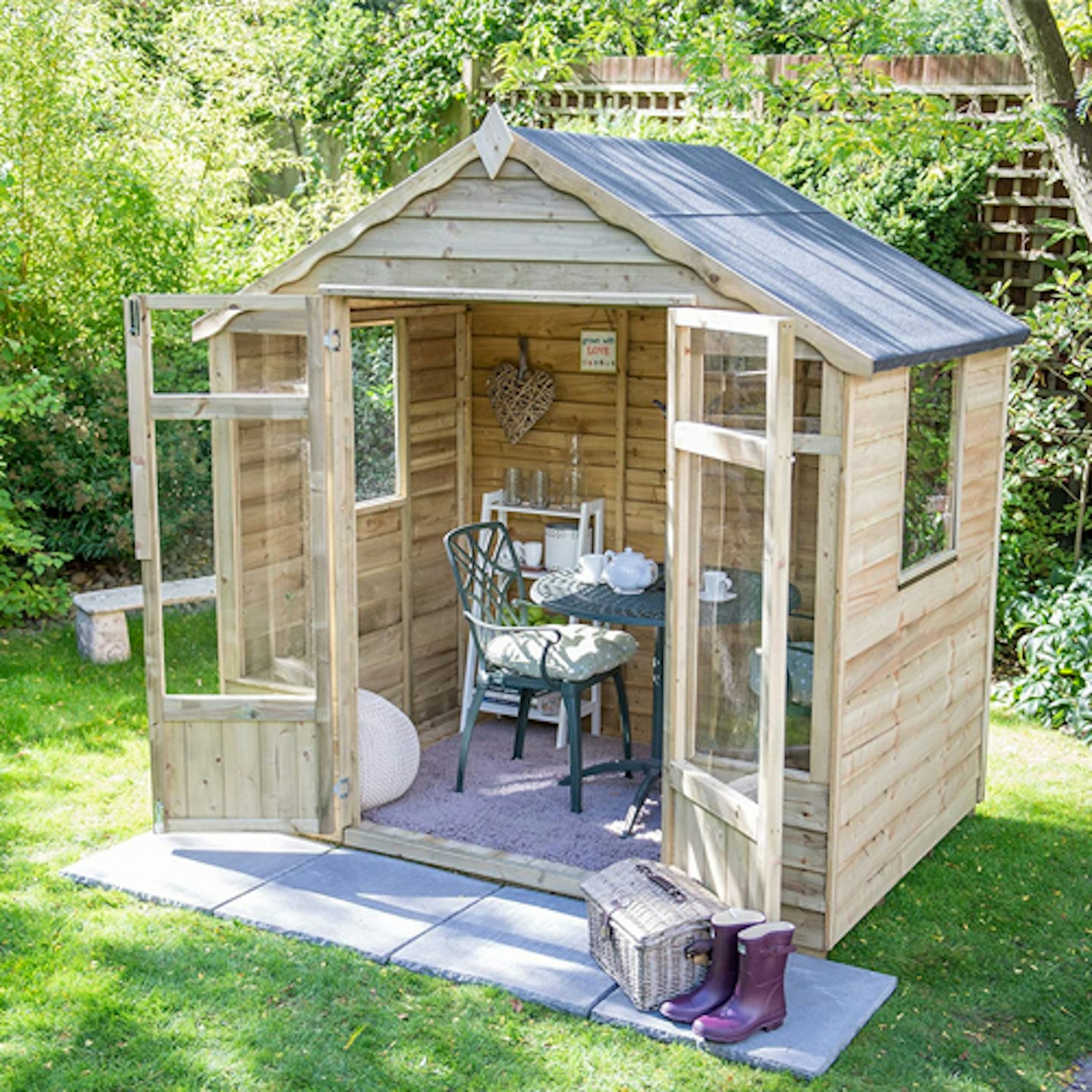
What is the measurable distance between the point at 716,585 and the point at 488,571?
2.19 metres

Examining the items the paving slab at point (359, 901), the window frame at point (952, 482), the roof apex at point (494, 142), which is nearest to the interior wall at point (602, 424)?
the window frame at point (952, 482)

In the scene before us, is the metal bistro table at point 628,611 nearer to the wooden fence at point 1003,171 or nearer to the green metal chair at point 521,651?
the green metal chair at point 521,651

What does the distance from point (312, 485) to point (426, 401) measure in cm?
152

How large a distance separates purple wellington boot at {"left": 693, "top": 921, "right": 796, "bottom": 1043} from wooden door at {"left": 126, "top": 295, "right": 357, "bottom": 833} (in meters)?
1.93

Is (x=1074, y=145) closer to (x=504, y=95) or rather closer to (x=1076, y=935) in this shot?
(x=1076, y=935)

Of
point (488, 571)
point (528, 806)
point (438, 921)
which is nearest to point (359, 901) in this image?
point (438, 921)

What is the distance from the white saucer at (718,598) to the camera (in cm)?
488

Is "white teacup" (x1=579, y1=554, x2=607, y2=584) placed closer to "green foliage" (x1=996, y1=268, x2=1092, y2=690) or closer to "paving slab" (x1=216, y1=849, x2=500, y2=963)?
"paving slab" (x1=216, y1=849, x2=500, y2=963)

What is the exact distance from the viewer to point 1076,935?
530 centimetres

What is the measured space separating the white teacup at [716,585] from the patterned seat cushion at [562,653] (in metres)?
1.29

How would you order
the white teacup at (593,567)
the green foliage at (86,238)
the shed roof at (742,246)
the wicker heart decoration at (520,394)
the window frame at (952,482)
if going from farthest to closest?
the green foliage at (86,238), the wicker heart decoration at (520,394), the white teacup at (593,567), the window frame at (952,482), the shed roof at (742,246)

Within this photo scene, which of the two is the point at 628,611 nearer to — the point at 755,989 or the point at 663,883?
the point at 663,883

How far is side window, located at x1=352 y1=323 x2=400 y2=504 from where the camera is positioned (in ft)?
21.5

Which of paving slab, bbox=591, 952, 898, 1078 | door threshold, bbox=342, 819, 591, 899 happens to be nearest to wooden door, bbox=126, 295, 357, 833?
door threshold, bbox=342, 819, 591, 899
